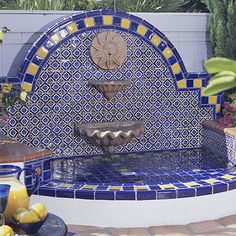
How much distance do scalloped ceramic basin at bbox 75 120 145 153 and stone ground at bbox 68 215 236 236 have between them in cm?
181

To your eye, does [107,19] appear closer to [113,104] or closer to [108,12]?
[108,12]

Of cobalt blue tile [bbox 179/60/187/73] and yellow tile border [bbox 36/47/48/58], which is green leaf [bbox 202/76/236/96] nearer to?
yellow tile border [bbox 36/47/48/58]

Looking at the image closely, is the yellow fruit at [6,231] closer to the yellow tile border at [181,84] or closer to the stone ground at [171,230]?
the stone ground at [171,230]

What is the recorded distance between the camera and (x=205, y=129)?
7605 mm

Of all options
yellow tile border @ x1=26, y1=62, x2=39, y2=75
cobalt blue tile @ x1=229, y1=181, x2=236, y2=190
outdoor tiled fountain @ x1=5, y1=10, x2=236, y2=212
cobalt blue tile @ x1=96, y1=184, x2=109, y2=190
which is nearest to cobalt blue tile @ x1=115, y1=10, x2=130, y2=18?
outdoor tiled fountain @ x1=5, y1=10, x2=236, y2=212

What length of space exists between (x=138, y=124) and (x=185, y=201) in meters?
2.29

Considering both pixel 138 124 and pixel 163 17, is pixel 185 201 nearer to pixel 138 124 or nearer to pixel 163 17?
pixel 138 124

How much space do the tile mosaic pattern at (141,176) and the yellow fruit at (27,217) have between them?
2.21 metres

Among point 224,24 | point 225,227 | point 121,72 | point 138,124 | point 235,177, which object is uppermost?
point 224,24

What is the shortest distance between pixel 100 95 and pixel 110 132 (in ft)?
2.49

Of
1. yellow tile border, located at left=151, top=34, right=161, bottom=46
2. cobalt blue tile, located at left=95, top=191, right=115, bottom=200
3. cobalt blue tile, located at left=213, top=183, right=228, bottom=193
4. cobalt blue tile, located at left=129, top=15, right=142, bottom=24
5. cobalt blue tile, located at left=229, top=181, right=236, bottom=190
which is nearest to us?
cobalt blue tile, located at left=95, top=191, right=115, bottom=200

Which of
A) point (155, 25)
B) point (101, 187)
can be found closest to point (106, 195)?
point (101, 187)

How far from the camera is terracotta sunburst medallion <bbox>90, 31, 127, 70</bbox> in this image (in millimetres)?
7020

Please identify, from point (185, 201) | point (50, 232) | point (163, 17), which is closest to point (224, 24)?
point (163, 17)
